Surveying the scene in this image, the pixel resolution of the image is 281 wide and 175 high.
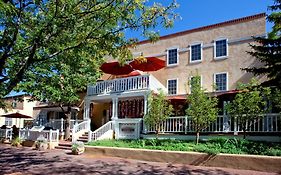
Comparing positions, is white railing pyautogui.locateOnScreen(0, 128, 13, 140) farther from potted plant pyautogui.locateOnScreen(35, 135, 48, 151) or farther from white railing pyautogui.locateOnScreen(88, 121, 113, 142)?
white railing pyautogui.locateOnScreen(88, 121, 113, 142)

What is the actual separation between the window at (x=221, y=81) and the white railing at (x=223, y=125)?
529 cm

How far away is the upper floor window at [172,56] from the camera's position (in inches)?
1016

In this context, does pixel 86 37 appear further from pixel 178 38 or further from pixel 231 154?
pixel 178 38

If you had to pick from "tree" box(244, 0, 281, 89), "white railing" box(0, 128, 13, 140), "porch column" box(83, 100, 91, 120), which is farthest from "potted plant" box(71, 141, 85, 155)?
"white railing" box(0, 128, 13, 140)

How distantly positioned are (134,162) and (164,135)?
16.9 ft

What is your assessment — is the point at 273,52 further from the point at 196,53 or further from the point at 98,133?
the point at 98,133

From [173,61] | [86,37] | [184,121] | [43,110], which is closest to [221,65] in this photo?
[173,61]

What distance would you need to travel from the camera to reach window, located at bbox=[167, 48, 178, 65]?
25.8m

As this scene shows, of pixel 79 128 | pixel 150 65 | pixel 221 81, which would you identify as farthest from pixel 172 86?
pixel 79 128

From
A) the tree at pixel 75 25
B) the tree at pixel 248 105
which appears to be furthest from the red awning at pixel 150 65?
the tree at pixel 75 25

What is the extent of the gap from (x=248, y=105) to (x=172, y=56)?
11807 millimetres

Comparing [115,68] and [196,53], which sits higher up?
[196,53]

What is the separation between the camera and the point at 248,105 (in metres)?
15.3

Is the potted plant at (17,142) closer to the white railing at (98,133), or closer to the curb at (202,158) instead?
the white railing at (98,133)
